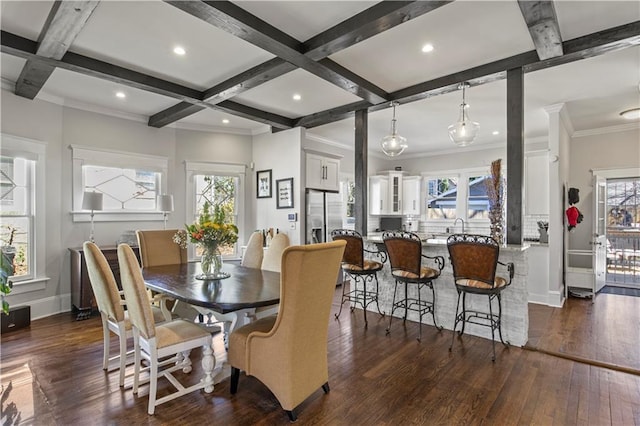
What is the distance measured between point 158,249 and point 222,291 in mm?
1733

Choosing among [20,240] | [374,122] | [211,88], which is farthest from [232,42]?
[20,240]

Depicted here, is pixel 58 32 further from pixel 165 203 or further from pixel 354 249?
pixel 354 249

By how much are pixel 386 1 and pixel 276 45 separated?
Result: 954 millimetres

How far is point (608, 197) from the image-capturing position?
5.89 m

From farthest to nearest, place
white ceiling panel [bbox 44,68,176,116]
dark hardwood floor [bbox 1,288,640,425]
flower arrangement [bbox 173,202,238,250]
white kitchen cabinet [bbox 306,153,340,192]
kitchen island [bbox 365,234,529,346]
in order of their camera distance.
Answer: white kitchen cabinet [bbox 306,153,340,192] < white ceiling panel [bbox 44,68,176,116] < kitchen island [bbox 365,234,529,346] < flower arrangement [bbox 173,202,238,250] < dark hardwood floor [bbox 1,288,640,425]

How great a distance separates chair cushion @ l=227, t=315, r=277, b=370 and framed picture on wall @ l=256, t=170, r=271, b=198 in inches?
149

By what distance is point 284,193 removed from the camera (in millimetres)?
5676

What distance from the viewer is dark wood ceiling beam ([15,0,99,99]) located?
91.9 inches

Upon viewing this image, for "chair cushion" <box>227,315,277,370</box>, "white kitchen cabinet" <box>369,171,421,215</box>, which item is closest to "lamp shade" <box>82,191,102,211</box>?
"chair cushion" <box>227,315,277,370</box>

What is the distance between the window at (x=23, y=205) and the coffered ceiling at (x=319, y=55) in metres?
0.75

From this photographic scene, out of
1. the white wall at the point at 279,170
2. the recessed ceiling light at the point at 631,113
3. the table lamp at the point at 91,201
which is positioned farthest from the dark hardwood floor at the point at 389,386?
the recessed ceiling light at the point at 631,113

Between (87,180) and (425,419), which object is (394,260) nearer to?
(425,419)

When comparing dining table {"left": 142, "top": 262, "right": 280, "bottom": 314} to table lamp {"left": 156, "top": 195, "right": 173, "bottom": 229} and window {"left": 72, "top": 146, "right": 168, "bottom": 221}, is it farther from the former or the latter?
window {"left": 72, "top": 146, "right": 168, "bottom": 221}

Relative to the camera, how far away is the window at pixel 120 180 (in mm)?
4602
